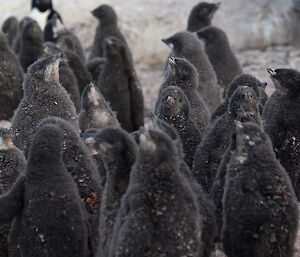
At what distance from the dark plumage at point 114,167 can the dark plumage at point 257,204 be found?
2.13ft

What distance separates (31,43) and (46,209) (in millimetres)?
5749

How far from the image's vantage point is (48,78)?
683 cm

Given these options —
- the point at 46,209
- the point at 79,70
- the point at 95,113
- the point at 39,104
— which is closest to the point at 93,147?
the point at 46,209

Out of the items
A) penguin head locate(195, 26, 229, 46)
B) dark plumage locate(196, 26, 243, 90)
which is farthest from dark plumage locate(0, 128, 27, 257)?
penguin head locate(195, 26, 229, 46)

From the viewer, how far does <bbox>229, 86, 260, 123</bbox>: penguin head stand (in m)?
5.72

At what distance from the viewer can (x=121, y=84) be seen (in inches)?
354

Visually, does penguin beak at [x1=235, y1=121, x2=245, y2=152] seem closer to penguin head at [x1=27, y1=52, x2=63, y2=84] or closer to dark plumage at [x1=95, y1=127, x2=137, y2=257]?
dark plumage at [x1=95, y1=127, x2=137, y2=257]

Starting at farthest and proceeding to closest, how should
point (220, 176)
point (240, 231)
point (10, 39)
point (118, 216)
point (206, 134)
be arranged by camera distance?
1. point (10, 39)
2. point (206, 134)
3. point (220, 176)
4. point (240, 231)
5. point (118, 216)

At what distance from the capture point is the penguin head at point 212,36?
32.8 feet

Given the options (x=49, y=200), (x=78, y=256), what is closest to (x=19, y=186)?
(x=49, y=200)

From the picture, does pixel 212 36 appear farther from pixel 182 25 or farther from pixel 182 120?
pixel 182 120

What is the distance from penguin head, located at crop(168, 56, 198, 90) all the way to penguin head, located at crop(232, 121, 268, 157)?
8.26 feet

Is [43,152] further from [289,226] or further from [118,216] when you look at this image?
[289,226]

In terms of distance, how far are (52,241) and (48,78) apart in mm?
2225
